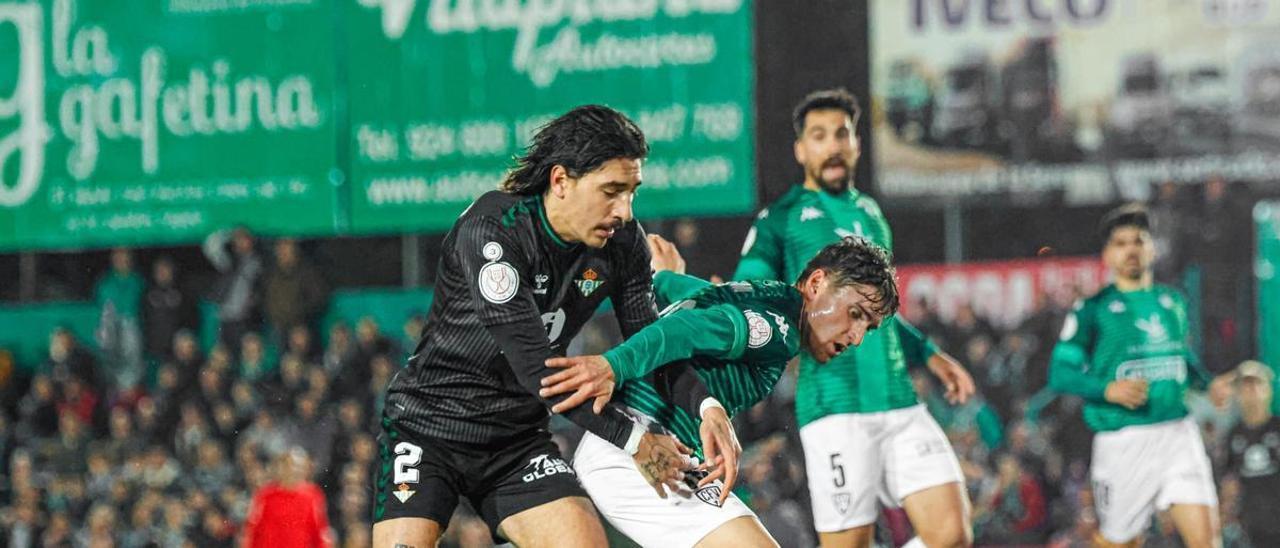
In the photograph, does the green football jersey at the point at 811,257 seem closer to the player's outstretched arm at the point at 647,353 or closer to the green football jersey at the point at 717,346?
the green football jersey at the point at 717,346

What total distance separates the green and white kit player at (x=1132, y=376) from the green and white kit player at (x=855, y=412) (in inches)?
87.9

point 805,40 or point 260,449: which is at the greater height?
point 805,40

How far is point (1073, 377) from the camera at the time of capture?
830cm

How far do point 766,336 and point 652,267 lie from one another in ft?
2.07

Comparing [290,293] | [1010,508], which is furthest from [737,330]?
[290,293]

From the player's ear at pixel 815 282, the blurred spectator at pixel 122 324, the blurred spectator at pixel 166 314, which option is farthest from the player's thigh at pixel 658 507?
the blurred spectator at pixel 122 324

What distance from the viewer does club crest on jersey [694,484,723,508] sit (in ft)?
14.8

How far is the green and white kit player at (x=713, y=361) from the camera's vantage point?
4.42 metres

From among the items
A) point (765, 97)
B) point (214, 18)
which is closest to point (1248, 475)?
point (765, 97)

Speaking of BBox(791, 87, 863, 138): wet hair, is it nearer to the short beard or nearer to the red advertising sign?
the short beard

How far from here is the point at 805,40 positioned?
12.0m

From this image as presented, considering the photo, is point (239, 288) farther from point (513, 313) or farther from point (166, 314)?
point (513, 313)

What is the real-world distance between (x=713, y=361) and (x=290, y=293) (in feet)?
27.7

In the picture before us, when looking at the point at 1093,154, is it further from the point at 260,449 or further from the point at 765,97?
the point at 260,449
